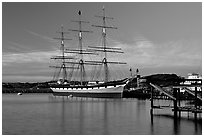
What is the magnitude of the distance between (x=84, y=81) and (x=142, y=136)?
83628 millimetres

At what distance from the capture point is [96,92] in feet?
303

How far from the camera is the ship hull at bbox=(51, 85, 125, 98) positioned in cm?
8838

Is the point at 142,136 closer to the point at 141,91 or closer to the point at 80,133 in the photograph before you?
the point at 80,133

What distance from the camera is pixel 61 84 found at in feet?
347

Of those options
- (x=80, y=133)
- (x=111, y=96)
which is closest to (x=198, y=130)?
(x=80, y=133)

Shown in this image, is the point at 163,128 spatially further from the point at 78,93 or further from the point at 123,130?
the point at 78,93

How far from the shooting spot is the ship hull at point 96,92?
88375 mm

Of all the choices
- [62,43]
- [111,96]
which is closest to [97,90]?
[111,96]

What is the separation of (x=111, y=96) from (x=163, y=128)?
65478mm

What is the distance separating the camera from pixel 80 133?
845 inches

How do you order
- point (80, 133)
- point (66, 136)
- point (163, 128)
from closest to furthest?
point (66, 136)
point (80, 133)
point (163, 128)

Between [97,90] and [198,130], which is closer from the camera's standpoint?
[198,130]

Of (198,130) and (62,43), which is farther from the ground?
(62,43)

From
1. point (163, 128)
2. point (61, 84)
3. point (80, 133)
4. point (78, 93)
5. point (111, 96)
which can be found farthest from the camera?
point (61, 84)
